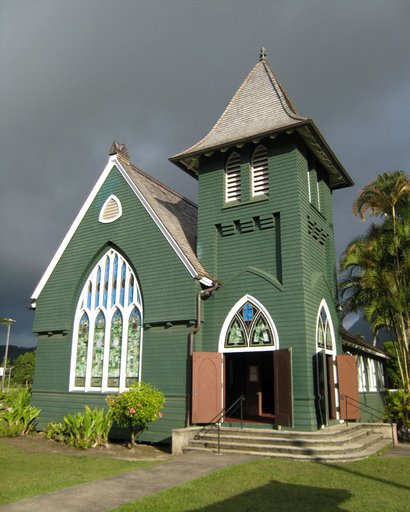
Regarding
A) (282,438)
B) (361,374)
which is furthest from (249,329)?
(361,374)

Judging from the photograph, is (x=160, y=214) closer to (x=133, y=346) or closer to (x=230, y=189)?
(x=230, y=189)

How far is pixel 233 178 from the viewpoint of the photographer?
56.1ft

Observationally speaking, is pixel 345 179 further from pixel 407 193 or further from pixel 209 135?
pixel 209 135

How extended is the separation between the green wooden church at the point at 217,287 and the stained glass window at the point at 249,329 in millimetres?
33

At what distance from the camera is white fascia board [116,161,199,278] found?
15.6 metres

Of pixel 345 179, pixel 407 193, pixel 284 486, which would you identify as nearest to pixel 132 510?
pixel 284 486

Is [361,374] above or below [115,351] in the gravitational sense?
below

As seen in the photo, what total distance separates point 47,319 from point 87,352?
8.09ft

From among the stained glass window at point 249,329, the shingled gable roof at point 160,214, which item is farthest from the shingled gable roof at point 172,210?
the stained glass window at point 249,329

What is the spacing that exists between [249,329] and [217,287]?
176 cm

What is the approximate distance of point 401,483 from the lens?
30.3ft

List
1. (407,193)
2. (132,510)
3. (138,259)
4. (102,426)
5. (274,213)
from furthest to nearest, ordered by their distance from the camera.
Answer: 1. (407,193)
2. (138,259)
3. (274,213)
4. (102,426)
5. (132,510)

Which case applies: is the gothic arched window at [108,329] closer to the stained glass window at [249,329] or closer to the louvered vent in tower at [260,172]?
the stained glass window at [249,329]

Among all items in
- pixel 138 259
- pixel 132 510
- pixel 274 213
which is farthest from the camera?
pixel 138 259
